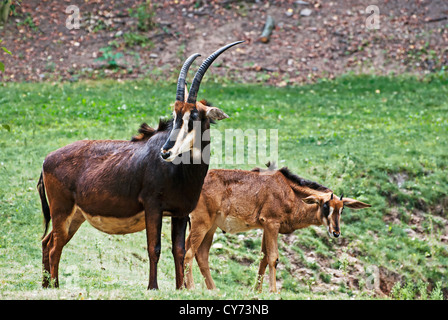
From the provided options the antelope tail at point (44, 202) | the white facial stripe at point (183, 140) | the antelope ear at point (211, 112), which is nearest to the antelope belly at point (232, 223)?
the antelope tail at point (44, 202)

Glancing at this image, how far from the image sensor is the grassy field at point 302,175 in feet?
41.1

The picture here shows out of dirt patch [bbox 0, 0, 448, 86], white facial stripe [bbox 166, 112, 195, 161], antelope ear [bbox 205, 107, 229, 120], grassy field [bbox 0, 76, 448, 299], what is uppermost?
dirt patch [bbox 0, 0, 448, 86]

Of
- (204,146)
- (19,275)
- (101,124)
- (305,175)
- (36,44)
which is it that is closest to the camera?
(204,146)

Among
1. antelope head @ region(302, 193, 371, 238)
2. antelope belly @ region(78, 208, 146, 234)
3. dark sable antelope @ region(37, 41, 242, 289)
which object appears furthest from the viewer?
antelope head @ region(302, 193, 371, 238)

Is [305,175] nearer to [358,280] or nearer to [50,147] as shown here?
[358,280]

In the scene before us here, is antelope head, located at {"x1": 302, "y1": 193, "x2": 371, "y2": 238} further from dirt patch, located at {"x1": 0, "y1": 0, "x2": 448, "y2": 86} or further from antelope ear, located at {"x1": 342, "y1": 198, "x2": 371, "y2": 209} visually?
dirt patch, located at {"x1": 0, "y1": 0, "x2": 448, "y2": 86}

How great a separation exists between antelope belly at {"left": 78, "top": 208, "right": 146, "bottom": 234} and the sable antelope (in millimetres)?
2028

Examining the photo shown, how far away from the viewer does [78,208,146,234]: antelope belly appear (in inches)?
394

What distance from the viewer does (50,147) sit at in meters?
19.1

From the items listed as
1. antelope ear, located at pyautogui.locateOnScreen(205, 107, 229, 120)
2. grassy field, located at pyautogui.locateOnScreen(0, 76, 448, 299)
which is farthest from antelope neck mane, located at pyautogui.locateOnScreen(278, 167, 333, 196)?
antelope ear, located at pyautogui.locateOnScreen(205, 107, 229, 120)

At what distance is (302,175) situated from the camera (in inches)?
697

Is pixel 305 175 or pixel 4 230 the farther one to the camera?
pixel 305 175
